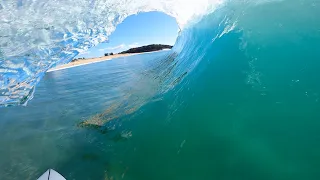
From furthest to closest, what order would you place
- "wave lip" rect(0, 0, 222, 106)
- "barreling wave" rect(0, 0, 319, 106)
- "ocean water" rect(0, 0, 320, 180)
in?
1. "wave lip" rect(0, 0, 222, 106)
2. "barreling wave" rect(0, 0, 319, 106)
3. "ocean water" rect(0, 0, 320, 180)

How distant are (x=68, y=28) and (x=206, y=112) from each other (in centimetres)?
345

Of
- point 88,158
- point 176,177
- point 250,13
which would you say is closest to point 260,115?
point 176,177

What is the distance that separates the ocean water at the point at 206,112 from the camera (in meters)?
2.57

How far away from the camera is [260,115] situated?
2814 mm

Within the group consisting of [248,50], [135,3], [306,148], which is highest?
[135,3]

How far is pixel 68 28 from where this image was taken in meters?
4.49

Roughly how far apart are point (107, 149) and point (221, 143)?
2196 millimetres

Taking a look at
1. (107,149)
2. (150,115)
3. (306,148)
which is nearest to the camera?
(306,148)

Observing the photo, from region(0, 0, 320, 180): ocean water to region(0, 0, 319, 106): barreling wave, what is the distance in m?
0.02

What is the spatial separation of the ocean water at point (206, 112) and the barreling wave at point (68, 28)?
20 millimetres

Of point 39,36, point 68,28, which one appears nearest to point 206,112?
point 68,28

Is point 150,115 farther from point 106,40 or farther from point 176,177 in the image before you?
point 106,40

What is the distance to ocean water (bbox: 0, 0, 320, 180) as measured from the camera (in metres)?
2.57

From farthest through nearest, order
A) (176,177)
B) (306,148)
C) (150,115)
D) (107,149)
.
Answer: (150,115) → (107,149) → (176,177) → (306,148)
